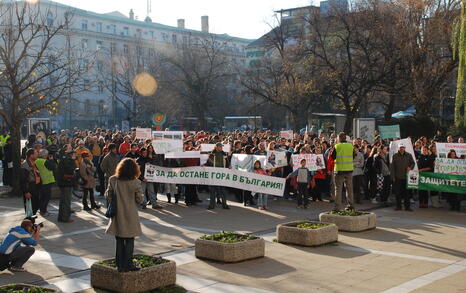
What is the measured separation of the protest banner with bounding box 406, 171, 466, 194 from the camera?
15.7 m

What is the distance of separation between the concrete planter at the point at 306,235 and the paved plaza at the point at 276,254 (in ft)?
0.59

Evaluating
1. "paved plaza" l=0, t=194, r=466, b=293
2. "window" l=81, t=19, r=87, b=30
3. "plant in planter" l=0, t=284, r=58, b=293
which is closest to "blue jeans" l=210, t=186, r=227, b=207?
"paved plaza" l=0, t=194, r=466, b=293

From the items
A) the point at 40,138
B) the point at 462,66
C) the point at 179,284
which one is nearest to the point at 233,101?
the point at 40,138

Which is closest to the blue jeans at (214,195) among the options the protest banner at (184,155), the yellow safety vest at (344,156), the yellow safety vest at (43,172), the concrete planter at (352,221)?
the protest banner at (184,155)

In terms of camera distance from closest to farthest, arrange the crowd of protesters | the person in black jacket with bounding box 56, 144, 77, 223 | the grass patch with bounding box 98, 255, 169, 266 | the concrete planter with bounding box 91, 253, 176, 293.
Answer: the concrete planter with bounding box 91, 253, 176, 293 < the grass patch with bounding box 98, 255, 169, 266 < the person in black jacket with bounding box 56, 144, 77, 223 < the crowd of protesters

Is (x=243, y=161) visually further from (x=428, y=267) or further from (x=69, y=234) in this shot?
(x=428, y=267)

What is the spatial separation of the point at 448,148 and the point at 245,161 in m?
5.72

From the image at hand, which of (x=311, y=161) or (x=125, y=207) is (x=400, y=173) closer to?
(x=311, y=161)

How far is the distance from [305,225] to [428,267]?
106 inches

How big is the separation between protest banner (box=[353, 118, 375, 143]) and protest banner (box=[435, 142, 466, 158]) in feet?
25.8

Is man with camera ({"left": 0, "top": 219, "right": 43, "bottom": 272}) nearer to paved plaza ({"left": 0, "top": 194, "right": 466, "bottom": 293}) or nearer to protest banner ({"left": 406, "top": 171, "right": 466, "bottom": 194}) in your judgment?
paved plaza ({"left": 0, "top": 194, "right": 466, "bottom": 293})

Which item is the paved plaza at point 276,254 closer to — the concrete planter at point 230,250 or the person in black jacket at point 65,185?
the concrete planter at point 230,250

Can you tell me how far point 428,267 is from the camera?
30.3 ft

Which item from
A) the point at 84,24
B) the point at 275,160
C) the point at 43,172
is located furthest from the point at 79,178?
the point at 84,24
